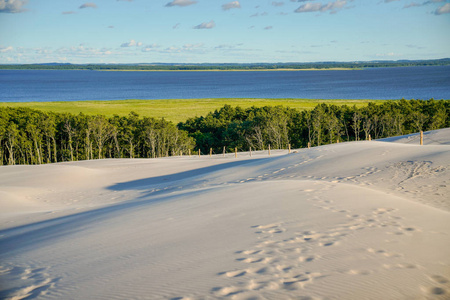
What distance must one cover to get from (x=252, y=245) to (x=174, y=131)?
48.3 meters

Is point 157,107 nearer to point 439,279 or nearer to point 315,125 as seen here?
point 315,125

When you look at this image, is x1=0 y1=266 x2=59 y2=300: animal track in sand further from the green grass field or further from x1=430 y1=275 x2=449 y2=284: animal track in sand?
the green grass field

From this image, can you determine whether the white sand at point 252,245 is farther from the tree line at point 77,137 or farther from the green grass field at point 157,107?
the green grass field at point 157,107

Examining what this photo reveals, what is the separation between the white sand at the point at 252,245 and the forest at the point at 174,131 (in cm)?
3844

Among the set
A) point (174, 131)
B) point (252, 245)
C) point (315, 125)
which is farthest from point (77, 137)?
point (252, 245)

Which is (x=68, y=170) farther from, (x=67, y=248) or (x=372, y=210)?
(x=372, y=210)

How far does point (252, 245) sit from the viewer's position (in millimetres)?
7207

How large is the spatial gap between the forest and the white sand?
38444 mm

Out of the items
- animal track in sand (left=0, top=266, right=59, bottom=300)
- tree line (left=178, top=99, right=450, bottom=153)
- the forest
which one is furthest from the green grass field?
animal track in sand (left=0, top=266, right=59, bottom=300)

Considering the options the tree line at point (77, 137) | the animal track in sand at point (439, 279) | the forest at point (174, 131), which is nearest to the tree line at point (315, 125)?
the forest at point (174, 131)

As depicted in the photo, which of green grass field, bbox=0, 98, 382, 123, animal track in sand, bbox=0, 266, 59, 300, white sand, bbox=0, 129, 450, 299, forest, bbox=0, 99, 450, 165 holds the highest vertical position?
green grass field, bbox=0, 98, 382, 123

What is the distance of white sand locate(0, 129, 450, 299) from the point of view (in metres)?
5.64

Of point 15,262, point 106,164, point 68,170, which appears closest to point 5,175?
point 68,170

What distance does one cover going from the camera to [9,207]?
1648 cm
